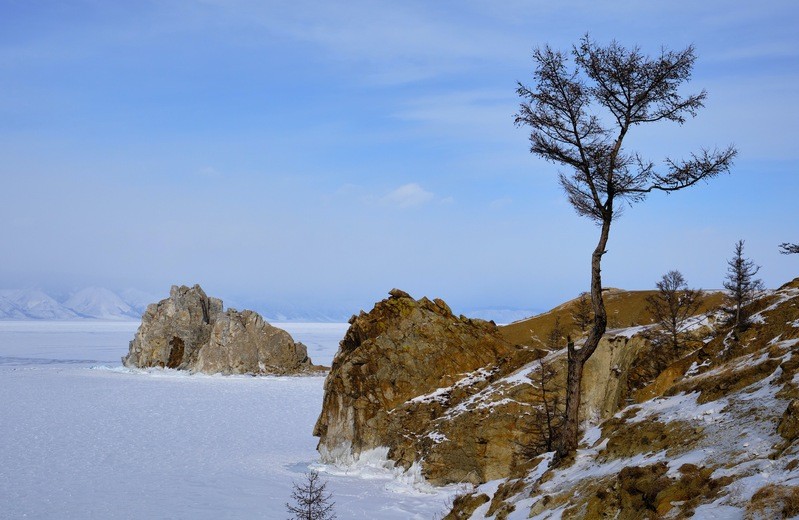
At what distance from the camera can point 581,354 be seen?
17.3 meters

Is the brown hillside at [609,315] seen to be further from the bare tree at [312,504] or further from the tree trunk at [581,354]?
the tree trunk at [581,354]

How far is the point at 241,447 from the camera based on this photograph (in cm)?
4384

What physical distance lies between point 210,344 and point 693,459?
101 metres

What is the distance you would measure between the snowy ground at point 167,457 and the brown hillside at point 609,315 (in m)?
22.7

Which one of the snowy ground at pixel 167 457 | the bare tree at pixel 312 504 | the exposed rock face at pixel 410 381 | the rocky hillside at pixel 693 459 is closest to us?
the rocky hillside at pixel 693 459

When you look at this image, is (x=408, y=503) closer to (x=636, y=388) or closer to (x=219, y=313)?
(x=636, y=388)

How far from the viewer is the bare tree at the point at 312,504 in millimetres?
22095

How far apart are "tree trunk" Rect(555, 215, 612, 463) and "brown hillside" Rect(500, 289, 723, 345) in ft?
163

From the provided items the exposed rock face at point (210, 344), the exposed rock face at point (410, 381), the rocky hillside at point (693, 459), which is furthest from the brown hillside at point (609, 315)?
the rocky hillside at point (693, 459)

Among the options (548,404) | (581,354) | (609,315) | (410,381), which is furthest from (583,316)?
(581,354)

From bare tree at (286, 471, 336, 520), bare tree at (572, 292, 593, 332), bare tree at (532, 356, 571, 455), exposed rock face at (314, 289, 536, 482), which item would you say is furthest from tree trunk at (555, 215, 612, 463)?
bare tree at (572, 292, 593, 332)

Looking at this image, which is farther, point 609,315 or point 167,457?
point 609,315

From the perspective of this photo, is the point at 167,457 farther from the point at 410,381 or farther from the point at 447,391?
the point at 447,391

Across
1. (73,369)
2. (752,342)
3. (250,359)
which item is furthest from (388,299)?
(73,369)
